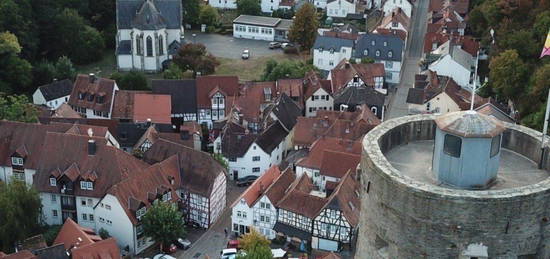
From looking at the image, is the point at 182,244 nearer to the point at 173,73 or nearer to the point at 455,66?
the point at 173,73

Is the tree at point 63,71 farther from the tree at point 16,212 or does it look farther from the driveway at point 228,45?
the tree at point 16,212

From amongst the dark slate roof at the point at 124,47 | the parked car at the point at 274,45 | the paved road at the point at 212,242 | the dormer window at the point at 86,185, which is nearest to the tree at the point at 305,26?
the parked car at the point at 274,45

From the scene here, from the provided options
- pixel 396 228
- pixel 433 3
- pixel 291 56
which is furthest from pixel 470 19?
pixel 396 228

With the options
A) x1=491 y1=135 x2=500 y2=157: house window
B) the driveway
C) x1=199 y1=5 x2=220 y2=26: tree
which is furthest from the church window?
x1=491 y1=135 x2=500 y2=157: house window

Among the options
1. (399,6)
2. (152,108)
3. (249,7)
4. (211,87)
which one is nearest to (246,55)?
(249,7)

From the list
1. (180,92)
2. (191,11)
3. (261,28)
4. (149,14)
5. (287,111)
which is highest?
(149,14)

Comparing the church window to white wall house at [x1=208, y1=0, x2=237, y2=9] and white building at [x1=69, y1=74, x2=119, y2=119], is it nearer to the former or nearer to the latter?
white building at [x1=69, y1=74, x2=119, y2=119]

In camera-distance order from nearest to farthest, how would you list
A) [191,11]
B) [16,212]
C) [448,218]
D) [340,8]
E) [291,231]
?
[448,218], [16,212], [291,231], [191,11], [340,8]
